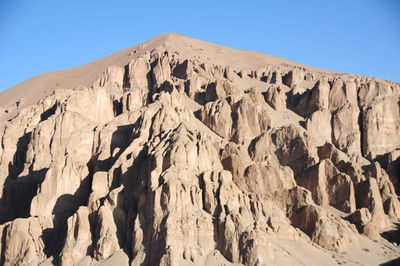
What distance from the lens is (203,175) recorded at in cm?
8931

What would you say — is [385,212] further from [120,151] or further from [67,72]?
[67,72]

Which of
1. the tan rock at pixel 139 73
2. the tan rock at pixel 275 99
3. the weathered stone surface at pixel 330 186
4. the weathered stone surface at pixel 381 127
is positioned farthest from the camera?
the tan rock at pixel 139 73

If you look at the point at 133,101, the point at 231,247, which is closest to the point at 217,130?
the point at 133,101

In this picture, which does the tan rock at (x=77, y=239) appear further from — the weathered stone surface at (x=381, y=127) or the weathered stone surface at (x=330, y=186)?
the weathered stone surface at (x=381, y=127)

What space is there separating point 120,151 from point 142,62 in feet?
153

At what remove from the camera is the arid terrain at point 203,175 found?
84.6m

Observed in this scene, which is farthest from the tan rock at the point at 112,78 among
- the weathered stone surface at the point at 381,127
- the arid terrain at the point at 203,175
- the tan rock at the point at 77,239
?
the tan rock at the point at 77,239

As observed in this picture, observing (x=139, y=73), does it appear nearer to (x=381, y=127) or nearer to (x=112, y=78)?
(x=112, y=78)

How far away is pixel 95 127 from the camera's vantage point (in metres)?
112

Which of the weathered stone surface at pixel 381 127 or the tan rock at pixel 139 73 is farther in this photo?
the tan rock at pixel 139 73

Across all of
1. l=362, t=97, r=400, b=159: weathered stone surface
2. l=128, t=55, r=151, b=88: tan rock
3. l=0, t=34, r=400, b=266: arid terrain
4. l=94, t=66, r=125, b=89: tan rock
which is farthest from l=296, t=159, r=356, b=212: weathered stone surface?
l=94, t=66, r=125, b=89: tan rock

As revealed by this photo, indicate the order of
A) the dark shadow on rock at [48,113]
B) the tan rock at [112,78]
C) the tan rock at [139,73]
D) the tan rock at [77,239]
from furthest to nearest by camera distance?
the tan rock at [139,73] → the tan rock at [112,78] → the dark shadow on rock at [48,113] → the tan rock at [77,239]

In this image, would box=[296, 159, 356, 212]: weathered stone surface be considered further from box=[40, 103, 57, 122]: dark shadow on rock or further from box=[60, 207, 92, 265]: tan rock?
box=[40, 103, 57, 122]: dark shadow on rock

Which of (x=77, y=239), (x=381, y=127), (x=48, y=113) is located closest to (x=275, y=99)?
(x=381, y=127)
